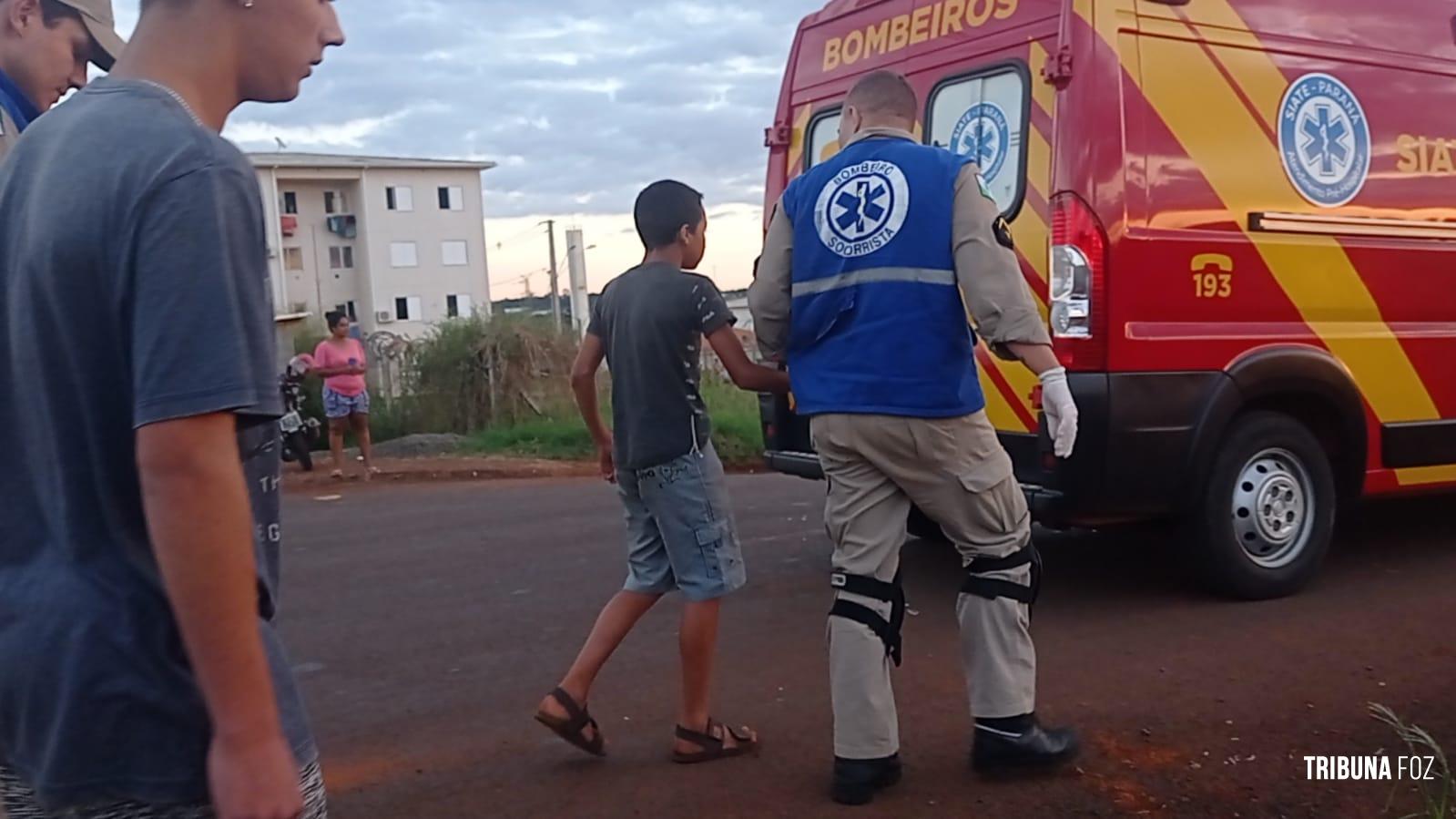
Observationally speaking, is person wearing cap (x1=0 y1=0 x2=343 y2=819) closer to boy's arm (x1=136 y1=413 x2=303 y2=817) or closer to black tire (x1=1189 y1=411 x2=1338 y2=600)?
boy's arm (x1=136 y1=413 x2=303 y2=817)

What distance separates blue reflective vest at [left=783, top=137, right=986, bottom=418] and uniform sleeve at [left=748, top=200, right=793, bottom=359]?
0.41ft

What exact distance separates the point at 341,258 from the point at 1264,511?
197ft

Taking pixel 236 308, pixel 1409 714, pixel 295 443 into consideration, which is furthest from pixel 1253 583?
pixel 295 443

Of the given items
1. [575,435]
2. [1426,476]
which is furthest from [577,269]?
[1426,476]

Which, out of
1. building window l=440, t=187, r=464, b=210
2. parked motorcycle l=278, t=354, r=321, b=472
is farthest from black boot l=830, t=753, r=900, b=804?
building window l=440, t=187, r=464, b=210

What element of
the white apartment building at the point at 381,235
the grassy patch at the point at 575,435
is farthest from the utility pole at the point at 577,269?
the white apartment building at the point at 381,235

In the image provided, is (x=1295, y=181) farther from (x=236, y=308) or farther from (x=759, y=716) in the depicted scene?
(x=236, y=308)

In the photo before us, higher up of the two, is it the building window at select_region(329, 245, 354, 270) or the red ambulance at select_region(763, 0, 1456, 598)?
the building window at select_region(329, 245, 354, 270)

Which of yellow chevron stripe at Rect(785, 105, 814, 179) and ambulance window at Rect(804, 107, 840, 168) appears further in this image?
yellow chevron stripe at Rect(785, 105, 814, 179)

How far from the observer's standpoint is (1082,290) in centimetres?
516

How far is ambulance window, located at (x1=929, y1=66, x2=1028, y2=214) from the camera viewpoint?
5488 mm

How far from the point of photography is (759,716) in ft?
14.8

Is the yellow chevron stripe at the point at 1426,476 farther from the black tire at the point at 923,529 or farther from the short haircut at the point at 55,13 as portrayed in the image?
the short haircut at the point at 55,13

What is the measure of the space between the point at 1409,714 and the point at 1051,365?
161 cm
